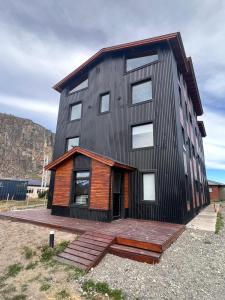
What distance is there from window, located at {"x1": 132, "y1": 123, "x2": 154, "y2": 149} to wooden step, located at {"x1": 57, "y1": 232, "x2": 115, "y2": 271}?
283 inches

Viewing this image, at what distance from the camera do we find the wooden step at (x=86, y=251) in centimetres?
578

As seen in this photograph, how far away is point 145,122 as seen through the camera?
13.2 m

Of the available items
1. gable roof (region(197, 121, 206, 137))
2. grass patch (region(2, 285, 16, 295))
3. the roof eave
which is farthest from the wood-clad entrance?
gable roof (region(197, 121, 206, 137))

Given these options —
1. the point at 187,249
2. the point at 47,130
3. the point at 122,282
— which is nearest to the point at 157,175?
the point at 187,249

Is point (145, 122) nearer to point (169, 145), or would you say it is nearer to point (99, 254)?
point (169, 145)

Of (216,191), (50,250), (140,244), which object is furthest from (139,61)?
(216,191)

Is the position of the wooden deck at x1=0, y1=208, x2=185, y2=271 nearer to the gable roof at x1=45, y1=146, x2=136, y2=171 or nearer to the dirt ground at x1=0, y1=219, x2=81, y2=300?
the dirt ground at x1=0, y1=219, x2=81, y2=300

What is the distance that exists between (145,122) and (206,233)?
739 centimetres

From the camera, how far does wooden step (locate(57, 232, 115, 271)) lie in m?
5.78

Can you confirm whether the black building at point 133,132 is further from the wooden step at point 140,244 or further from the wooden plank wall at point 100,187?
the wooden step at point 140,244

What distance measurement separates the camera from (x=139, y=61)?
14.9m

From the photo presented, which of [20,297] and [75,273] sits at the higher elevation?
[75,273]

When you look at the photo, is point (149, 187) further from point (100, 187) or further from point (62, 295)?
point (62, 295)

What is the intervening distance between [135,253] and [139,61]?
43.8ft
